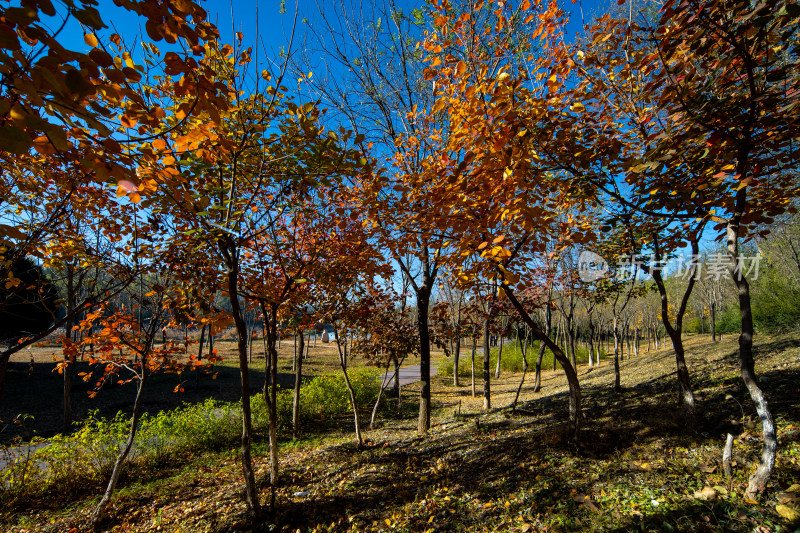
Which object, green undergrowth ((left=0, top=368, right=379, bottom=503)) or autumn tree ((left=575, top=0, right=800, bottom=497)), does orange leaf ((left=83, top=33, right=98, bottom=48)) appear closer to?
autumn tree ((left=575, top=0, right=800, bottom=497))

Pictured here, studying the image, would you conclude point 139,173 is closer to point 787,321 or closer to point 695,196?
point 695,196

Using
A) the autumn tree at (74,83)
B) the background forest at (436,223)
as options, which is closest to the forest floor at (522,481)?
the background forest at (436,223)

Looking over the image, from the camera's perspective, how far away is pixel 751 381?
269 centimetres

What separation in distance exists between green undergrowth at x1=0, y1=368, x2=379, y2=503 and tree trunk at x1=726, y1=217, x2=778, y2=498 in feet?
25.1

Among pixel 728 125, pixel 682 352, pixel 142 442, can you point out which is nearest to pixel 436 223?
pixel 728 125

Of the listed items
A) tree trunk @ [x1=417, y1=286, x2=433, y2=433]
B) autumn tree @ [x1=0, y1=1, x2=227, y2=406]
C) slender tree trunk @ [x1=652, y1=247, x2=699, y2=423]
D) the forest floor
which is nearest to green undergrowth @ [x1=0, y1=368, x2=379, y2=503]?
the forest floor

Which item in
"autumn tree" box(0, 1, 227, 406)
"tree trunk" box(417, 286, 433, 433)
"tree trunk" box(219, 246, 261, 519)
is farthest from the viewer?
"tree trunk" box(417, 286, 433, 433)

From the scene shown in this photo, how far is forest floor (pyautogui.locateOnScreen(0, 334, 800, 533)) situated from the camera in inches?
103

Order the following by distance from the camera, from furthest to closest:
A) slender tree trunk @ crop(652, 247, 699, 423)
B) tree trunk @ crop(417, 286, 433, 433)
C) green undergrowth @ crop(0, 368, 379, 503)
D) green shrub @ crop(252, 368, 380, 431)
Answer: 1. green shrub @ crop(252, 368, 380, 431)
2. tree trunk @ crop(417, 286, 433, 433)
3. green undergrowth @ crop(0, 368, 379, 503)
4. slender tree trunk @ crop(652, 247, 699, 423)

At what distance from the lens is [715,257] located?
680cm

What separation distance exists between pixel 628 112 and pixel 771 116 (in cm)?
171

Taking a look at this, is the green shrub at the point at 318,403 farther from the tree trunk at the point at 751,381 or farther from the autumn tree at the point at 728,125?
the autumn tree at the point at 728,125

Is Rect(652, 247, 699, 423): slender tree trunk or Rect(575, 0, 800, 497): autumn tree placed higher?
Rect(575, 0, 800, 497): autumn tree

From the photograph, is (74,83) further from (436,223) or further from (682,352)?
(682,352)
